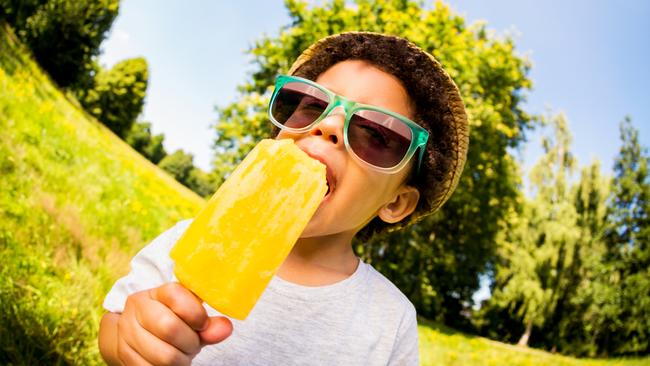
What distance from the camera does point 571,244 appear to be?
16875 millimetres

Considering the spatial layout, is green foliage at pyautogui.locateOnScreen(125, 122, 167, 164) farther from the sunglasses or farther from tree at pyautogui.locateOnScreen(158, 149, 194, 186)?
the sunglasses

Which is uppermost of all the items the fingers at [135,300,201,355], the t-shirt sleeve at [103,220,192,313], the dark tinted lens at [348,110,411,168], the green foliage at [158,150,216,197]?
the dark tinted lens at [348,110,411,168]

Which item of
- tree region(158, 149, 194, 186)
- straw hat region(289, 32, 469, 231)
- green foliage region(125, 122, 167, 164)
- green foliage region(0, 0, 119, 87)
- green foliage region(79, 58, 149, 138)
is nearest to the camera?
straw hat region(289, 32, 469, 231)

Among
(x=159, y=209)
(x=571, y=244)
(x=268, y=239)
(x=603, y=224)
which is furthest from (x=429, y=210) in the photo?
(x=603, y=224)

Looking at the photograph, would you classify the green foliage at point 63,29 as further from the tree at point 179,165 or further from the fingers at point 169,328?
the tree at point 179,165

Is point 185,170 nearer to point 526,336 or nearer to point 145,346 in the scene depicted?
point 526,336

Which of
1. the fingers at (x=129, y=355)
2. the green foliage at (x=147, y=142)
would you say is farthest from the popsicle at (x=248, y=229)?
the green foliage at (x=147, y=142)

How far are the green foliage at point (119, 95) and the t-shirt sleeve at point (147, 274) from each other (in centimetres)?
4034

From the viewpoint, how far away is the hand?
33.3 inches

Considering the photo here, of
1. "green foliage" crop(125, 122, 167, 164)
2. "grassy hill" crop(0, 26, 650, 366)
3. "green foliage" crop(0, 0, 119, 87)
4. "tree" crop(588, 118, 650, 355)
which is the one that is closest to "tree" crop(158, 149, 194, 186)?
"green foliage" crop(125, 122, 167, 164)

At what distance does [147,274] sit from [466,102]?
957 cm

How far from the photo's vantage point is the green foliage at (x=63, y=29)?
21516 millimetres

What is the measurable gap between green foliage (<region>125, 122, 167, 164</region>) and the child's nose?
57452 millimetres

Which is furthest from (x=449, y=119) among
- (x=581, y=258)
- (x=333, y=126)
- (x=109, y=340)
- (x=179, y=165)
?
(x=179, y=165)
